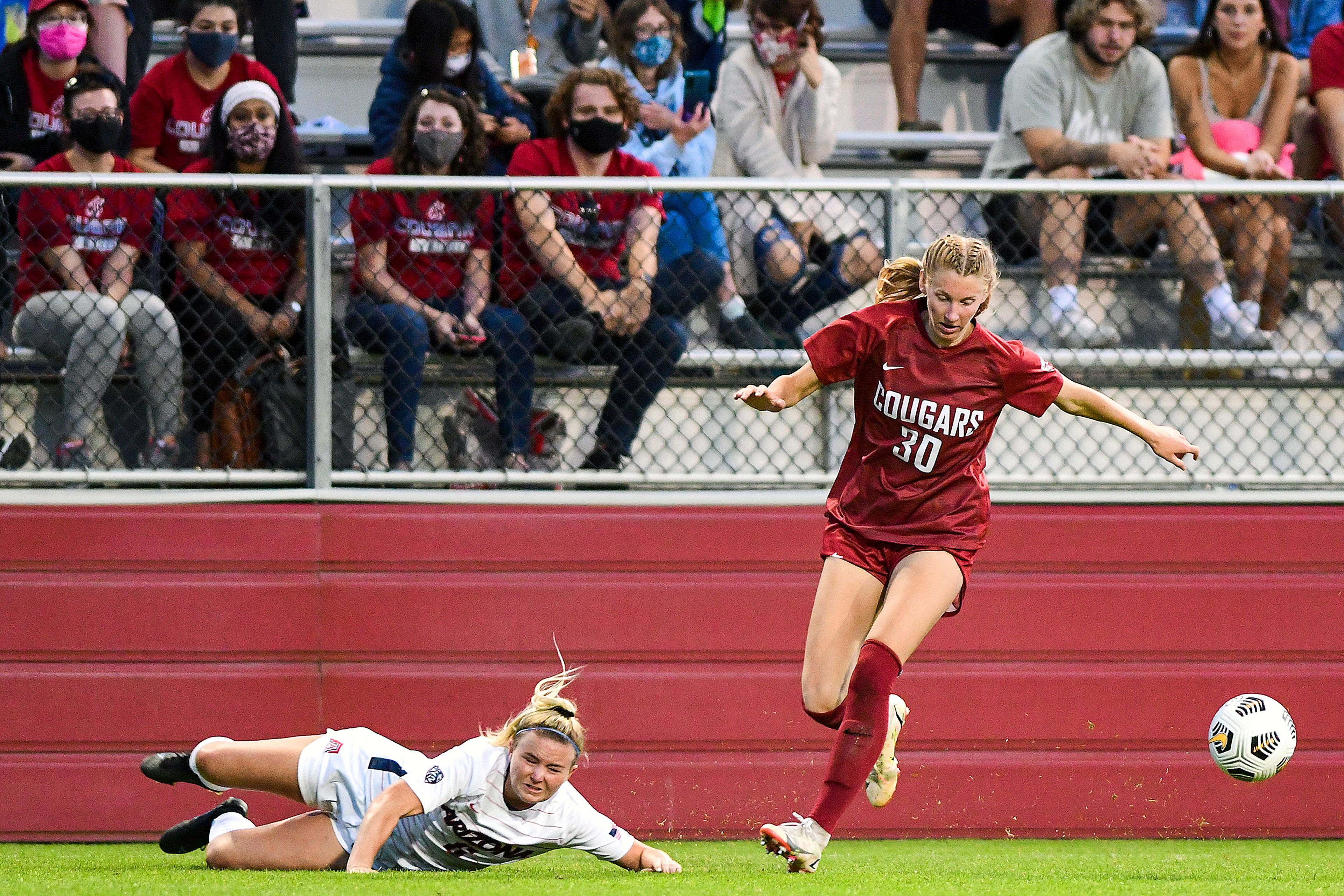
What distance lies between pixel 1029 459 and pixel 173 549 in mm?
3549

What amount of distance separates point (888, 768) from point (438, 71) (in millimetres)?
3899

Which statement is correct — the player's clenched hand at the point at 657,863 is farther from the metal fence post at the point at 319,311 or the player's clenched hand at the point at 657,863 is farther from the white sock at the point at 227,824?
the metal fence post at the point at 319,311

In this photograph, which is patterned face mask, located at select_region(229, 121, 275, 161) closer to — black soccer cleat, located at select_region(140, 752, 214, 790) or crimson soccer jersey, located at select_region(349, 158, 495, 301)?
crimson soccer jersey, located at select_region(349, 158, 495, 301)

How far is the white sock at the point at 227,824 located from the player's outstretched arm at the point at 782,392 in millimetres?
2241

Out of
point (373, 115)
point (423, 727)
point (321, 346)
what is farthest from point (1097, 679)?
point (373, 115)

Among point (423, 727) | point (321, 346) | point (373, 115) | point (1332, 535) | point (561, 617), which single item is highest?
point (373, 115)

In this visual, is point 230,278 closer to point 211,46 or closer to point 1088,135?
point 211,46

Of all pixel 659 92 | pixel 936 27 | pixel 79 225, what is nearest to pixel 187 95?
pixel 79 225

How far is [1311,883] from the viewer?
15.4ft

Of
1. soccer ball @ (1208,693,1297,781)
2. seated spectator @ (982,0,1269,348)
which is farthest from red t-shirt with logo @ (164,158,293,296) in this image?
soccer ball @ (1208,693,1297,781)

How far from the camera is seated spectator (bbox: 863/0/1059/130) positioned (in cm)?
848

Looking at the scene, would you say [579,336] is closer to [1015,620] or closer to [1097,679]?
[1015,620]

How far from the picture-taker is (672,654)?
640 cm

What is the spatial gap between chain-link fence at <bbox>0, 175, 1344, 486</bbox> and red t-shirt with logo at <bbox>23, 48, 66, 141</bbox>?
1.03 m
